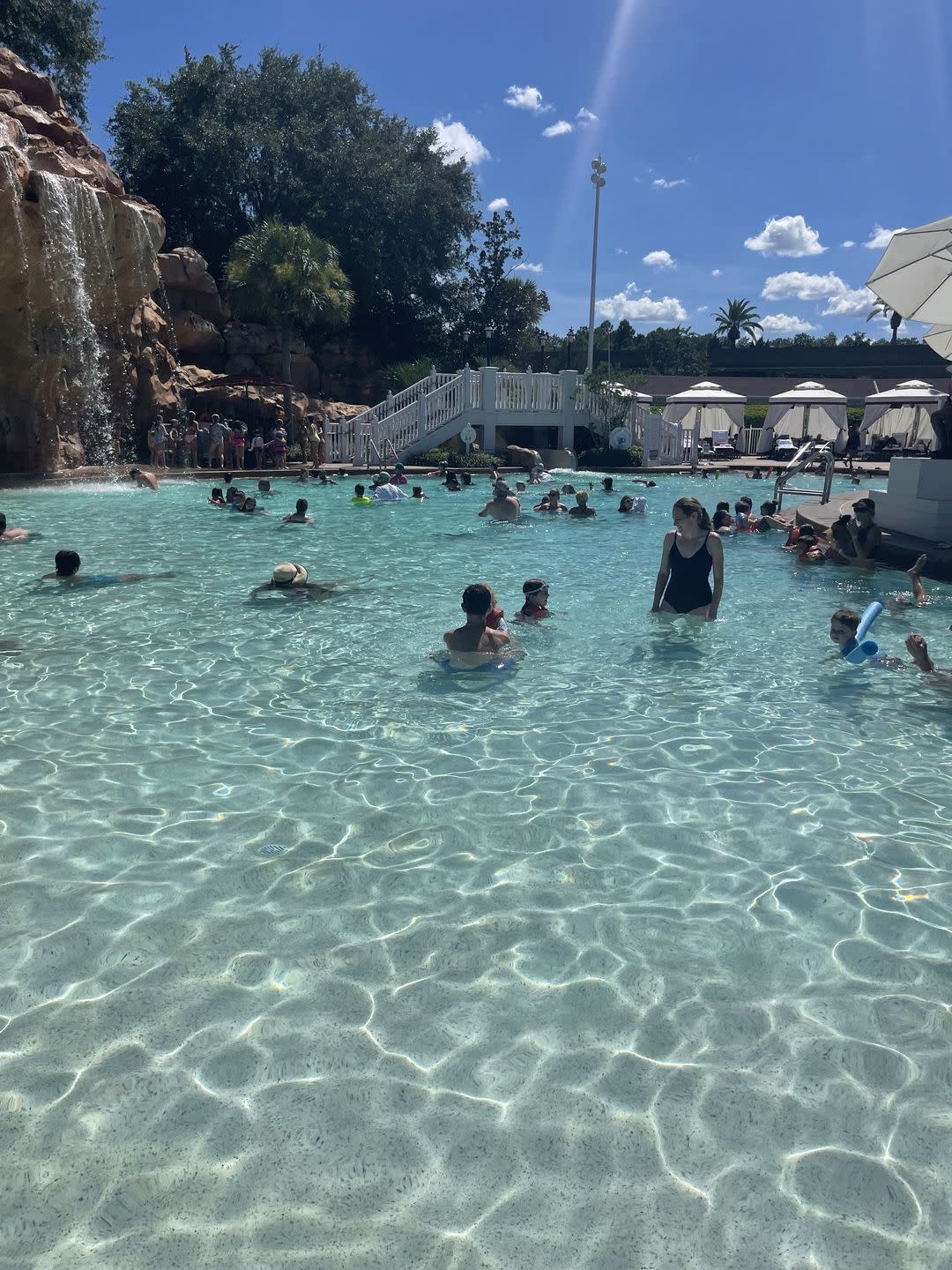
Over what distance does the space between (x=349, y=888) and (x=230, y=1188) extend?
1.55 m

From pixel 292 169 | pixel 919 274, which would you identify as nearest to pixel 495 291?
pixel 292 169

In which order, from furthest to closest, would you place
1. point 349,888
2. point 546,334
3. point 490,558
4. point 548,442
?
point 546,334, point 548,442, point 490,558, point 349,888

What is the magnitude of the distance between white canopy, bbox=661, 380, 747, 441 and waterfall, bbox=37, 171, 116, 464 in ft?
60.6

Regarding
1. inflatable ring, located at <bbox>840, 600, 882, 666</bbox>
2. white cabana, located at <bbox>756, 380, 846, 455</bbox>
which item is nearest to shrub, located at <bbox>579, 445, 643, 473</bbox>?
white cabana, located at <bbox>756, 380, 846, 455</bbox>

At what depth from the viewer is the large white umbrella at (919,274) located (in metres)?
11.3

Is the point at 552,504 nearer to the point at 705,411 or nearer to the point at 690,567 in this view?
the point at 690,567

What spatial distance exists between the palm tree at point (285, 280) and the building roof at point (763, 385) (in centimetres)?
1880

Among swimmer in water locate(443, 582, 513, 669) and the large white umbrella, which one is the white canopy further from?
swimmer in water locate(443, 582, 513, 669)

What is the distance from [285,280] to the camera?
29.4 metres

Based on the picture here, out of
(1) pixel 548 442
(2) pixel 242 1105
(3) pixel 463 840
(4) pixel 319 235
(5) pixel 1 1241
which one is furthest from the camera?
(4) pixel 319 235

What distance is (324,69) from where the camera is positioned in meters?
38.2

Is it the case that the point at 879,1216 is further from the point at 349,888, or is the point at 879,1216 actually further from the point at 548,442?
the point at 548,442

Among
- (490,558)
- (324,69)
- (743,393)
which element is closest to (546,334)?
(743,393)

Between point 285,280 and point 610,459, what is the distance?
12.0 metres
